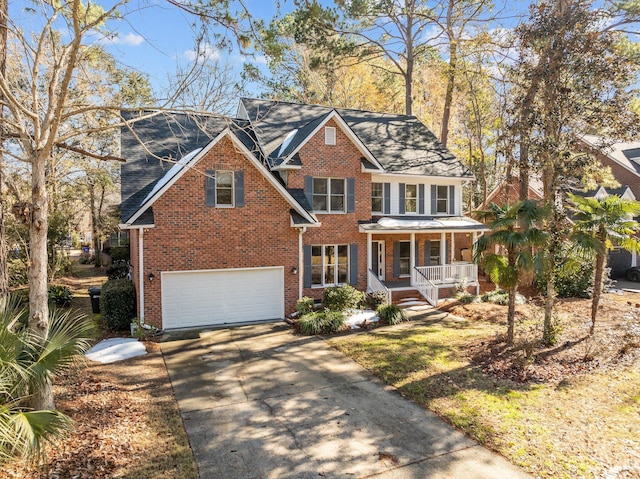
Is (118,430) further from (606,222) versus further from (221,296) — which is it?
(606,222)

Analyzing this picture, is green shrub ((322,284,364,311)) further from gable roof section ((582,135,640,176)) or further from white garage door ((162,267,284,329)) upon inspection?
gable roof section ((582,135,640,176))

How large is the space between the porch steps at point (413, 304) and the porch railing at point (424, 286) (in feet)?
0.90

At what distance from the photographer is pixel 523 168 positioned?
12.2m

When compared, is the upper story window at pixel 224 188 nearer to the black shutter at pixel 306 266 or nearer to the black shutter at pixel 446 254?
the black shutter at pixel 306 266

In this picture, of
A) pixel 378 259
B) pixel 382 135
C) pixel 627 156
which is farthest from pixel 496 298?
pixel 627 156

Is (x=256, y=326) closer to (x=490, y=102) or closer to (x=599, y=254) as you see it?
(x=599, y=254)

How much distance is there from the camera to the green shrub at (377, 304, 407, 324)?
13.9 meters

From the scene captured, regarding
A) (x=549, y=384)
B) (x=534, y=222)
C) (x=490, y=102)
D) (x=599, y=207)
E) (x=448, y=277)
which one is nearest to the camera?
(x=549, y=384)

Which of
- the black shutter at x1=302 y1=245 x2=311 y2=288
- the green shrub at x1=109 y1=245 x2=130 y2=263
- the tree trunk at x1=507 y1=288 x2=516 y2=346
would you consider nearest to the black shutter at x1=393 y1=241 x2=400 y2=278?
the black shutter at x1=302 y1=245 x2=311 y2=288

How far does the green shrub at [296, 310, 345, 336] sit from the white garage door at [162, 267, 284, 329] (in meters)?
1.78

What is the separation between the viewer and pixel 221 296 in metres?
13.7

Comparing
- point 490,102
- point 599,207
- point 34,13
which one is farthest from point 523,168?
point 490,102

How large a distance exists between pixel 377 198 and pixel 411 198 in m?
1.92

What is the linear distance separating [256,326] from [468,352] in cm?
689
